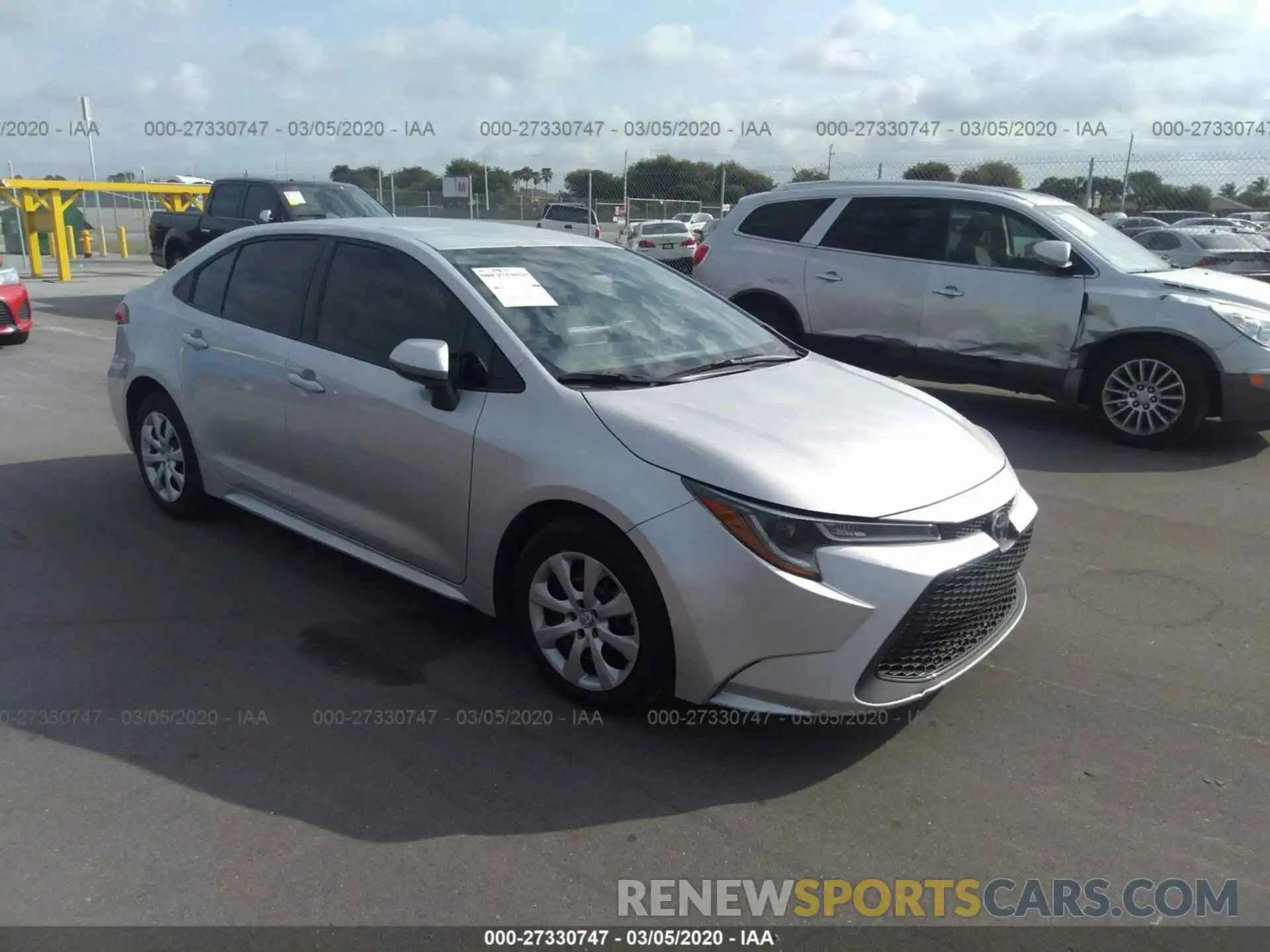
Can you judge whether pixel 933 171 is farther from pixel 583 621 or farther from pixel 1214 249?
pixel 583 621

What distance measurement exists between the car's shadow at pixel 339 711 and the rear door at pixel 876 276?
5.15 meters

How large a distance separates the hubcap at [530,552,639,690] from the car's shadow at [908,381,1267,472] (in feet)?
14.5

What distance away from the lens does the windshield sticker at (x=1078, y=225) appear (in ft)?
26.6

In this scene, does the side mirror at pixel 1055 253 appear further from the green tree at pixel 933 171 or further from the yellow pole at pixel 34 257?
the yellow pole at pixel 34 257

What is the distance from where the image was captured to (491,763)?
3.38 metres

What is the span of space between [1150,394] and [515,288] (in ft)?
17.9

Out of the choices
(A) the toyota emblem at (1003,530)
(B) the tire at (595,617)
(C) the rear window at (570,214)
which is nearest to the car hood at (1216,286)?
(A) the toyota emblem at (1003,530)

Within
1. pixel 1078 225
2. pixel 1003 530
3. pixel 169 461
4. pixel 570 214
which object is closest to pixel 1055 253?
pixel 1078 225

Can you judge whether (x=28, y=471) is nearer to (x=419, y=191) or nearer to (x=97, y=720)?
(x=97, y=720)

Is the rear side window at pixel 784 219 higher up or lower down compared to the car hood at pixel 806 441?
higher up

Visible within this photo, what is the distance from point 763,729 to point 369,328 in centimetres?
232

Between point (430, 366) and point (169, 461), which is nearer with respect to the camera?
point (430, 366)

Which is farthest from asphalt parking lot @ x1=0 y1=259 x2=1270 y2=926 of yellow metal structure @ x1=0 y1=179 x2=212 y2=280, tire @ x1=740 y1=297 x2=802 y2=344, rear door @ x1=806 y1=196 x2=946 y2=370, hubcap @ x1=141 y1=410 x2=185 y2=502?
yellow metal structure @ x1=0 y1=179 x2=212 y2=280

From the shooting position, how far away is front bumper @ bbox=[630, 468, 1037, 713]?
3109mm
